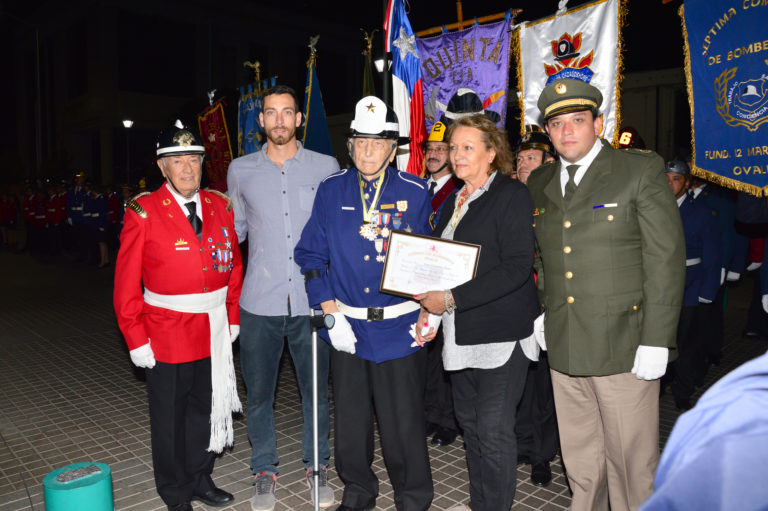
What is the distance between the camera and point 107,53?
28.1 m

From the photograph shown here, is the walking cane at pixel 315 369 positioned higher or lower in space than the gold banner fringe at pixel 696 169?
lower

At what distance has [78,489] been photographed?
2.72 m

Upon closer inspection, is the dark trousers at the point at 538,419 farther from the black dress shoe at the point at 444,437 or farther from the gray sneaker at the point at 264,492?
the gray sneaker at the point at 264,492

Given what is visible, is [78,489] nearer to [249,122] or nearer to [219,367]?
[219,367]

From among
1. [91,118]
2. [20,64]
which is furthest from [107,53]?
[20,64]

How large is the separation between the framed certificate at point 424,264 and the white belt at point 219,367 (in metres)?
1.14

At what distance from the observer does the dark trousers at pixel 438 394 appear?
479 centimetres

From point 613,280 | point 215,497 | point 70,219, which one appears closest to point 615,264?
point 613,280

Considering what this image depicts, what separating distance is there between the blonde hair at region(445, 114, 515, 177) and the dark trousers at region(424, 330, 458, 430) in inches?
73.9

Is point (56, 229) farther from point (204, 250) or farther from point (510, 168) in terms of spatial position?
point (510, 168)

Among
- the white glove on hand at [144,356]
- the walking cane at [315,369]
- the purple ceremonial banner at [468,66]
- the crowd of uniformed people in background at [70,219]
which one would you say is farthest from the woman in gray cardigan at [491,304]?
the crowd of uniformed people in background at [70,219]

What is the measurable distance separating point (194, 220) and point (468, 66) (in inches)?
129

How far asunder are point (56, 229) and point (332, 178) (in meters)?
19.3

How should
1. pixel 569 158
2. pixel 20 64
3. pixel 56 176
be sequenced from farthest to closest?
pixel 20 64, pixel 56 176, pixel 569 158
